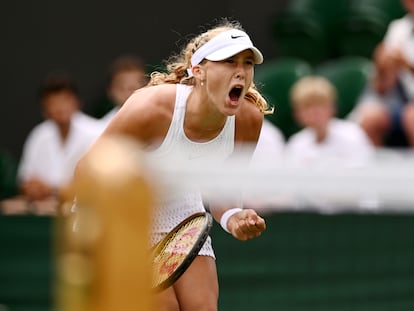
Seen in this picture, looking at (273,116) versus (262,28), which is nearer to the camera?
(273,116)

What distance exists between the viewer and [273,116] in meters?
8.66

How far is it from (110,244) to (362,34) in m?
7.42

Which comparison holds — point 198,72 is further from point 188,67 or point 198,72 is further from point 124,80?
point 124,80

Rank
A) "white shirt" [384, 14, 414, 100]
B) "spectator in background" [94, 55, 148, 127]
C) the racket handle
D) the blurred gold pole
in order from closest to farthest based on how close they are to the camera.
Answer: the blurred gold pole
the racket handle
"white shirt" [384, 14, 414, 100]
"spectator in background" [94, 55, 148, 127]

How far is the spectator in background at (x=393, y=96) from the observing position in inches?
293

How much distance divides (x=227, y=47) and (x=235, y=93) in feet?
0.59

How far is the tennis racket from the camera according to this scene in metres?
4.31

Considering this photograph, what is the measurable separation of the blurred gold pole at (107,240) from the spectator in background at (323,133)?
17.9 ft

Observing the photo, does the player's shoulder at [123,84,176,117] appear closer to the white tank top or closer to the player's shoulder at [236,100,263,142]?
the white tank top

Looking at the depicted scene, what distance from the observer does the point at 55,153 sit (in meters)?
8.00

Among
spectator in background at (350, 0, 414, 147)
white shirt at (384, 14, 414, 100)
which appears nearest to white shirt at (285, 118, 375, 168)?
spectator in background at (350, 0, 414, 147)

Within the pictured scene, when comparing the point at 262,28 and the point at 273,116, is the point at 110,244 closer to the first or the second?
the point at 273,116

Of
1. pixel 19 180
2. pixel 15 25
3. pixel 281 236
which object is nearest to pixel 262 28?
pixel 15 25

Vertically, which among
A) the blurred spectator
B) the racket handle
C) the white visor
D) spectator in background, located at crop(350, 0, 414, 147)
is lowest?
the blurred spectator
